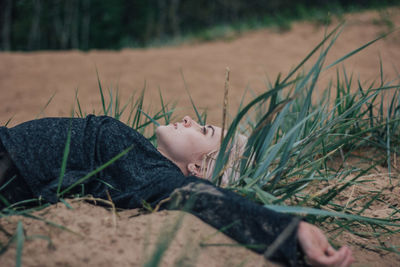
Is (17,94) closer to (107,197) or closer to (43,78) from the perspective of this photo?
(43,78)

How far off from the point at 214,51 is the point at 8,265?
630cm

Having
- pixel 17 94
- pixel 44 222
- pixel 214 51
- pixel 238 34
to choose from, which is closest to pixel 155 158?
pixel 44 222

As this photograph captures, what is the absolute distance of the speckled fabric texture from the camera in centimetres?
101

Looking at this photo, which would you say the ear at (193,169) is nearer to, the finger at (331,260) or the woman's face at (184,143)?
Result: the woman's face at (184,143)

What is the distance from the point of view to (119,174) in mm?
1298

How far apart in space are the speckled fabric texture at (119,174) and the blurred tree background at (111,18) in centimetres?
958

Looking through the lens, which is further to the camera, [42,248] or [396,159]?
[396,159]

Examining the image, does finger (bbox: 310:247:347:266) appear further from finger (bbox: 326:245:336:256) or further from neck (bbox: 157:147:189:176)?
neck (bbox: 157:147:189:176)

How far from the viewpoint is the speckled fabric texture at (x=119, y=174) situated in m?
1.01

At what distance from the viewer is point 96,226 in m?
0.99

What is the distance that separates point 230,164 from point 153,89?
3.75m

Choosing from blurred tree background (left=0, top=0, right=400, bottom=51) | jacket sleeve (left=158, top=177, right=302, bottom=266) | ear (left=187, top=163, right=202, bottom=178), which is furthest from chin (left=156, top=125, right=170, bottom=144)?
blurred tree background (left=0, top=0, right=400, bottom=51)

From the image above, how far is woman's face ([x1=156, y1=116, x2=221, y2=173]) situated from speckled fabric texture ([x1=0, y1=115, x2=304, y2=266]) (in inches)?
1.9

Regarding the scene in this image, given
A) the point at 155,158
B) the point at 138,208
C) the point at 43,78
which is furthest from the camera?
the point at 43,78
